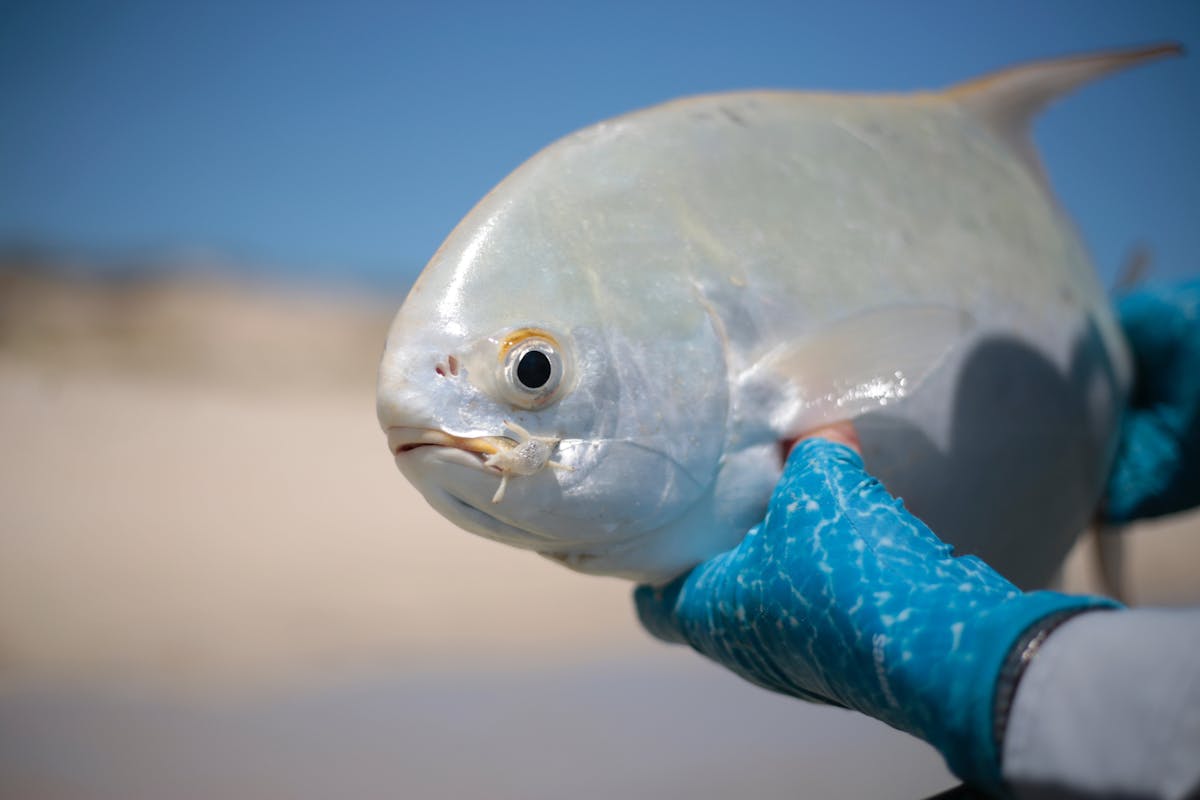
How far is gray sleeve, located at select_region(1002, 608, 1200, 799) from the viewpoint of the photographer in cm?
64

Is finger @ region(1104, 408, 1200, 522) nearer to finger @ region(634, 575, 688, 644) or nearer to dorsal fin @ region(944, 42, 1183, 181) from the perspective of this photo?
dorsal fin @ region(944, 42, 1183, 181)

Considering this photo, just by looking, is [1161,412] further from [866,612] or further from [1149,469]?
[866,612]

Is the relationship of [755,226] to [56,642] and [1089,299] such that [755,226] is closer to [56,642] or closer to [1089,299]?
A: [1089,299]

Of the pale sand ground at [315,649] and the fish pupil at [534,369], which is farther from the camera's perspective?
the pale sand ground at [315,649]

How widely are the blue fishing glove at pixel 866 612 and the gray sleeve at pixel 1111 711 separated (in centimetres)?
3

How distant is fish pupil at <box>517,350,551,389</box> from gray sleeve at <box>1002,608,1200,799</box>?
58 cm

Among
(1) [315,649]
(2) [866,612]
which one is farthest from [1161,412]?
(1) [315,649]

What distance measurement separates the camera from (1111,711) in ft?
2.21

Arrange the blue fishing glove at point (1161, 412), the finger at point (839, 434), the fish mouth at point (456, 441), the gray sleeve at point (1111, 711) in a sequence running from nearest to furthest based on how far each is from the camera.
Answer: the gray sleeve at point (1111, 711), the fish mouth at point (456, 441), the finger at point (839, 434), the blue fishing glove at point (1161, 412)

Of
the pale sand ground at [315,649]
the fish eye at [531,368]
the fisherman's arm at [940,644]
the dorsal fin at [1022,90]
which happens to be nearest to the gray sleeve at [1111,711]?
the fisherman's arm at [940,644]

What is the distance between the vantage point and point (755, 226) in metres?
1.25

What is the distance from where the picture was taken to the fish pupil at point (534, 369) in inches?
41.1

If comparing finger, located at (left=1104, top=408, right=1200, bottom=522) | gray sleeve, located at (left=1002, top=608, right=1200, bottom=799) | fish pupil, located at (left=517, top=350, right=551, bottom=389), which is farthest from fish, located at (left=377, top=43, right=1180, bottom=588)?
gray sleeve, located at (left=1002, top=608, right=1200, bottom=799)

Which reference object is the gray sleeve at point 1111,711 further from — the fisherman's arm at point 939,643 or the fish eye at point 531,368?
the fish eye at point 531,368
